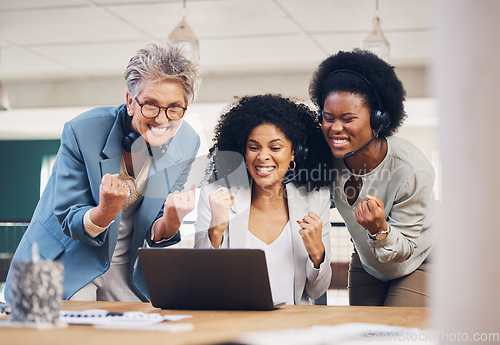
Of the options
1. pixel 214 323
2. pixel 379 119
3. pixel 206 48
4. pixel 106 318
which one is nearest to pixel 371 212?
pixel 379 119

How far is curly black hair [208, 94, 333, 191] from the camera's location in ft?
6.99

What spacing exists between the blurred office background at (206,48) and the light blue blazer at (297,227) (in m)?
0.38

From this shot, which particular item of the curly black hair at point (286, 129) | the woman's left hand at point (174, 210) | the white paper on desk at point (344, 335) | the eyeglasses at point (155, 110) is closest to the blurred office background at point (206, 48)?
the curly black hair at point (286, 129)

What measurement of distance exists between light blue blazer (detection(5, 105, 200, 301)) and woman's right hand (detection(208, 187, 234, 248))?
184mm

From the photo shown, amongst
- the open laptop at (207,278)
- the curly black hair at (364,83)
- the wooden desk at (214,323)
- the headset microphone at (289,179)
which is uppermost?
the curly black hair at (364,83)

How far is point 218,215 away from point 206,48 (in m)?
3.59

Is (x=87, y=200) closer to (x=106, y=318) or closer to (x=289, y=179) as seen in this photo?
(x=289, y=179)

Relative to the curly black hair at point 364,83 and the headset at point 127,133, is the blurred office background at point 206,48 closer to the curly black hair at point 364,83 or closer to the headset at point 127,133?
the headset at point 127,133

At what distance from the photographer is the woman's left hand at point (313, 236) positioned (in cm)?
177

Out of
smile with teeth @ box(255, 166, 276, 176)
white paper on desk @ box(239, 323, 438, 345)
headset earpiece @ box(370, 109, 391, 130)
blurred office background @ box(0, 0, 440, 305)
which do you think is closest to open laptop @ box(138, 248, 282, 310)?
white paper on desk @ box(239, 323, 438, 345)

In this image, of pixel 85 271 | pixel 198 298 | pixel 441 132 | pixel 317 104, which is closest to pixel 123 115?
pixel 85 271

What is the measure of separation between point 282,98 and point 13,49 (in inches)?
154

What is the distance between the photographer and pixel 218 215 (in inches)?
77.1

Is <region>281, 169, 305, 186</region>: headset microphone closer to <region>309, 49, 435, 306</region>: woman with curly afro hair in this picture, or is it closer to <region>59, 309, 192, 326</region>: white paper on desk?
<region>309, 49, 435, 306</region>: woman with curly afro hair
